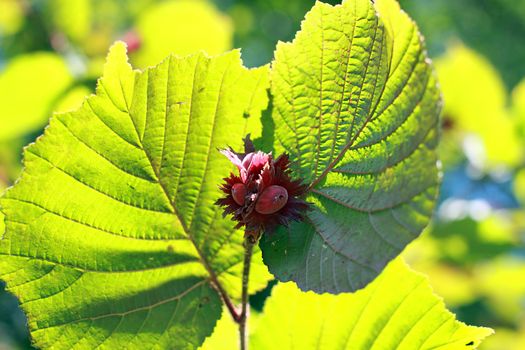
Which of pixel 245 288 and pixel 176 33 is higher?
pixel 176 33

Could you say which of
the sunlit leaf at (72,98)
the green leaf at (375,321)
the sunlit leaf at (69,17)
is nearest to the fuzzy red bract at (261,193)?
the green leaf at (375,321)

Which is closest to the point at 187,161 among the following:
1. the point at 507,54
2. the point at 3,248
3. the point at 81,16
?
the point at 3,248

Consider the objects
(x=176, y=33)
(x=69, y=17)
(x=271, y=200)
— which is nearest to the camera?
(x=271, y=200)

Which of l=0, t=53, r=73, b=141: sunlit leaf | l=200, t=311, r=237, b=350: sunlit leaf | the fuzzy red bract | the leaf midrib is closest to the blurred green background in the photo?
l=0, t=53, r=73, b=141: sunlit leaf

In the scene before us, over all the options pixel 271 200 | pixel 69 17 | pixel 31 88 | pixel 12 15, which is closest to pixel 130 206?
pixel 271 200

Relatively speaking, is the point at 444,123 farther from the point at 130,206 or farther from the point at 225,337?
the point at 130,206

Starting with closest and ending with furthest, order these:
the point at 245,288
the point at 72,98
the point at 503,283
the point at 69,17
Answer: the point at 245,288, the point at 72,98, the point at 69,17, the point at 503,283

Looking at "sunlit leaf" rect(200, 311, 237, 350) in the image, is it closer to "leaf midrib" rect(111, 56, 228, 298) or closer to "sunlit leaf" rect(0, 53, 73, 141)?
"leaf midrib" rect(111, 56, 228, 298)

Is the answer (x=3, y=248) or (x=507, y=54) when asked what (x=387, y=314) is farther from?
(x=507, y=54)
